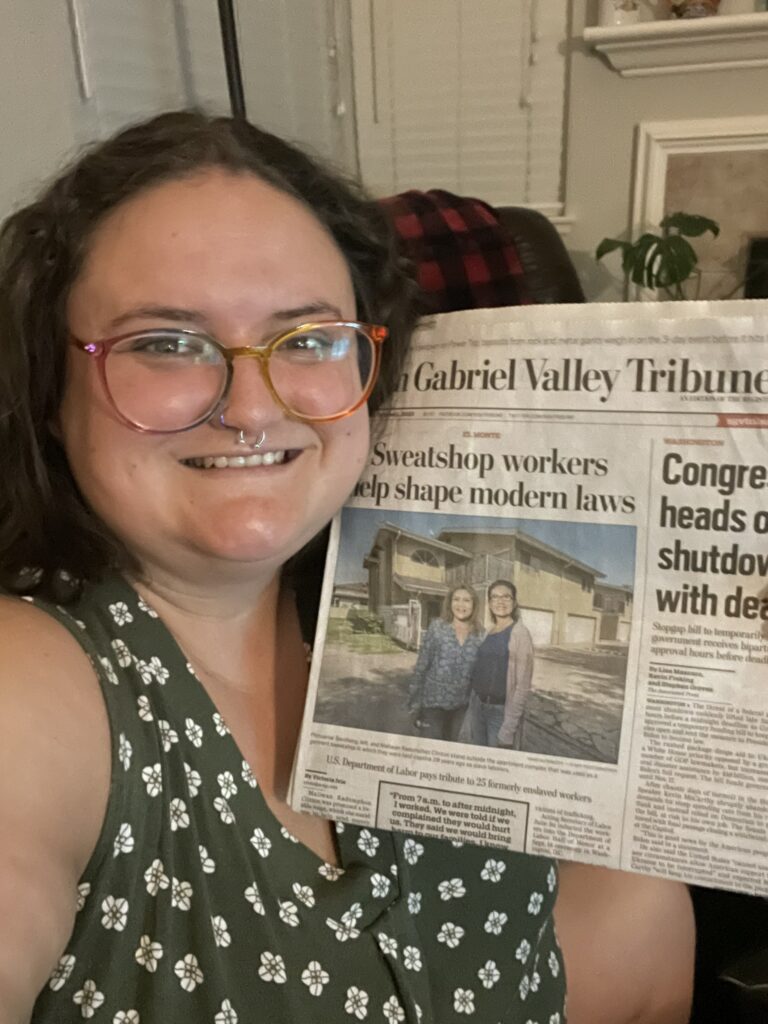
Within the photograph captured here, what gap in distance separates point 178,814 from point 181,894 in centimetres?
5

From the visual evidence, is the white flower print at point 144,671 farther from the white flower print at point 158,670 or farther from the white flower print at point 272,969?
the white flower print at point 272,969

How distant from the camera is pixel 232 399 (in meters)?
0.55

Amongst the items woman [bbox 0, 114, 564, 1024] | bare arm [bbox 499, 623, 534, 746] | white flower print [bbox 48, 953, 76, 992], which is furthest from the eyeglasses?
white flower print [bbox 48, 953, 76, 992]

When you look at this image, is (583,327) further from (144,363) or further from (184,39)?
(184,39)

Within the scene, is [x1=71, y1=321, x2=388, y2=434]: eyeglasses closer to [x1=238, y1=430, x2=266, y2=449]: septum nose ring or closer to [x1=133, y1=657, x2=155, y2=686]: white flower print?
[x1=238, y1=430, x2=266, y2=449]: septum nose ring

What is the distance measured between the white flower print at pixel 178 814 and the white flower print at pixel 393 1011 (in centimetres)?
20

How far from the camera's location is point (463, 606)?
23.8 inches

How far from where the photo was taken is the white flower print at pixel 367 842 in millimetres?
613

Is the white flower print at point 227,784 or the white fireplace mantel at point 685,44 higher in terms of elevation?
the white fireplace mantel at point 685,44

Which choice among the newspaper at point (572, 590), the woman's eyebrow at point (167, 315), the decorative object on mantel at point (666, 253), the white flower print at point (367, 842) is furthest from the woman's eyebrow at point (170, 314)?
the decorative object on mantel at point (666, 253)

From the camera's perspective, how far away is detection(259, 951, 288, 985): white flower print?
528mm

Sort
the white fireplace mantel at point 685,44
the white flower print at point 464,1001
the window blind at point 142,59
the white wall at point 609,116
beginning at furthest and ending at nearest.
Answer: the white wall at point 609,116 < the white fireplace mantel at point 685,44 < the window blind at point 142,59 < the white flower print at point 464,1001

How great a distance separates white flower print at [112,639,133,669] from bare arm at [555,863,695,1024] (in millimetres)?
531

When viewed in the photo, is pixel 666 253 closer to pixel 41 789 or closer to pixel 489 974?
pixel 489 974
